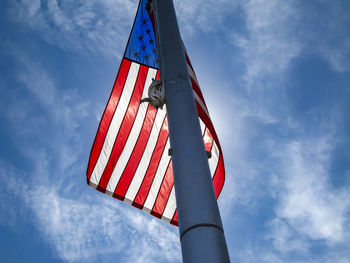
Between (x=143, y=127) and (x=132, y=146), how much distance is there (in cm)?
61

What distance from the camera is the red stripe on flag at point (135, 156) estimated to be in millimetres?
9195

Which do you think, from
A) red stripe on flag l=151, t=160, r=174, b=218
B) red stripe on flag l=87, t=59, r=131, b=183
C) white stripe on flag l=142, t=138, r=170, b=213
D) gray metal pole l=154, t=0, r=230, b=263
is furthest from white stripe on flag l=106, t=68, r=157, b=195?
gray metal pole l=154, t=0, r=230, b=263

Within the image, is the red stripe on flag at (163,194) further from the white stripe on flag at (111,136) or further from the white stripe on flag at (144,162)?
the white stripe on flag at (111,136)

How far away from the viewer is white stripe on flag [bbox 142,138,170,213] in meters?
9.22

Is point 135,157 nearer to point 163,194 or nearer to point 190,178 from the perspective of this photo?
point 163,194

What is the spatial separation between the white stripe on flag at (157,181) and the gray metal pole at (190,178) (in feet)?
15.5

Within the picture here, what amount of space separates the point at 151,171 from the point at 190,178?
6.10 meters

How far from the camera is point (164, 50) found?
491 cm

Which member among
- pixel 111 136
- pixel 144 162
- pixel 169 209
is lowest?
Result: pixel 169 209

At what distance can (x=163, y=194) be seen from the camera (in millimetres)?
9172

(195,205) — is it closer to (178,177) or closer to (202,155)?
(178,177)

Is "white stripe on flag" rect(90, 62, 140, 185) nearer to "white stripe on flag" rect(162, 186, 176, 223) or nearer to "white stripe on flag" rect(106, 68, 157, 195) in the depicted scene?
"white stripe on flag" rect(106, 68, 157, 195)

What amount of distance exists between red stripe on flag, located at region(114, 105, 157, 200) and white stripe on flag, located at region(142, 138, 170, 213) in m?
0.61

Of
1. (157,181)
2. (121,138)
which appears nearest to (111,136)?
(121,138)
